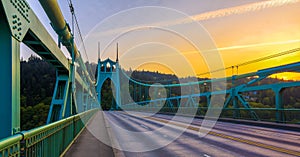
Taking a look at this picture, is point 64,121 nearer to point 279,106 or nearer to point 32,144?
point 32,144

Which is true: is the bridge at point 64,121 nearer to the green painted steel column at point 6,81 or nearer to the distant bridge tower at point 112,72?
the green painted steel column at point 6,81

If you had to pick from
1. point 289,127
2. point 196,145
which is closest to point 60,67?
point 196,145

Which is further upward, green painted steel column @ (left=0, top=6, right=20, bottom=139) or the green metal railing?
green painted steel column @ (left=0, top=6, right=20, bottom=139)

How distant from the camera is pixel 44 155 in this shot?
17.4 ft

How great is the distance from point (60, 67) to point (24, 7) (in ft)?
25.5

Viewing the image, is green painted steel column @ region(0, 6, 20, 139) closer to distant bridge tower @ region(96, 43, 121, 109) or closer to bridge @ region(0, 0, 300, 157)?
bridge @ region(0, 0, 300, 157)

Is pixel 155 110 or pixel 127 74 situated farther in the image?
pixel 127 74

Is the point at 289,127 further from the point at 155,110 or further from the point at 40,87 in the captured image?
the point at 155,110

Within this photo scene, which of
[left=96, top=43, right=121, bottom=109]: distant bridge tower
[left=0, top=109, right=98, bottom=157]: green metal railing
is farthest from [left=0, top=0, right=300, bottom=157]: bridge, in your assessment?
[left=96, top=43, right=121, bottom=109]: distant bridge tower

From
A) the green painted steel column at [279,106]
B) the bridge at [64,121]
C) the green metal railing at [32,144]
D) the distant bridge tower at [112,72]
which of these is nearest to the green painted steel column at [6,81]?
the bridge at [64,121]

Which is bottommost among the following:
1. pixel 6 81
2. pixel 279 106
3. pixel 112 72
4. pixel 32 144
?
pixel 279 106

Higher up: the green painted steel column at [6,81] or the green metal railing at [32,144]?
the green painted steel column at [6,81]

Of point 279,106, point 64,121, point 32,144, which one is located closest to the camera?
point 32,144

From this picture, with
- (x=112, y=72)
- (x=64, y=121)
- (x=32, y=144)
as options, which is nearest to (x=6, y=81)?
(x=32, y=144)
